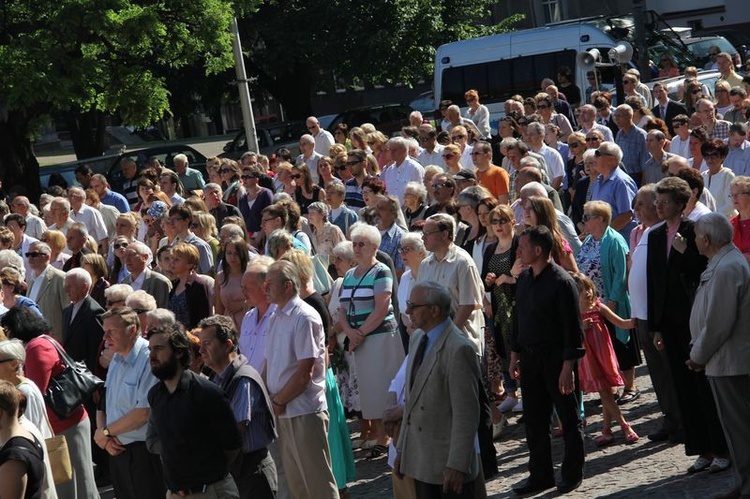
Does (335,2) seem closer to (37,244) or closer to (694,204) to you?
(37,244)

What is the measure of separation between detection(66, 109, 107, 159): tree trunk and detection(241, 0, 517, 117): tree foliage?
205 inches

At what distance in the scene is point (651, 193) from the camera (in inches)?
379

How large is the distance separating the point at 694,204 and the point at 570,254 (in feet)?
3.23

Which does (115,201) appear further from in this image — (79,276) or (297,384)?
(297,384)

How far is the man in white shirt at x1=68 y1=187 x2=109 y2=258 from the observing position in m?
16.2

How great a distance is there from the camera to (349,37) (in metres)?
42.8

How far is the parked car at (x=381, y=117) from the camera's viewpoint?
114 ft

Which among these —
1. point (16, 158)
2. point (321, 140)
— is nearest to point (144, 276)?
point (321, 140)

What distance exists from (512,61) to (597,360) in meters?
19.4

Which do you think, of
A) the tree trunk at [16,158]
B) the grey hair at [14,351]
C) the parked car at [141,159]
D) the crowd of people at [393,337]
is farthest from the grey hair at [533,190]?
the tree trunk at [16,158]

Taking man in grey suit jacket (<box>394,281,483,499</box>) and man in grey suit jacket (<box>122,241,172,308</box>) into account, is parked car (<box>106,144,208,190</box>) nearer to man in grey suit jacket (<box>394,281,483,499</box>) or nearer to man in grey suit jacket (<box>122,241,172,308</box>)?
man in grey suit jacket (<box>122,241,172,308</box>)

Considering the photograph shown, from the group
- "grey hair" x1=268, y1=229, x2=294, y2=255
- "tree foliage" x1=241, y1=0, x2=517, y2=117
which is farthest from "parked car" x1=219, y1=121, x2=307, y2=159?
"grey hair" x1=268, y1=229, x2=294, y2=255

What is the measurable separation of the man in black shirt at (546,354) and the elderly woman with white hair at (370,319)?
1.48m

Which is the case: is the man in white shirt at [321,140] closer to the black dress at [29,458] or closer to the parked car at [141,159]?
the parked car at [141,159]
